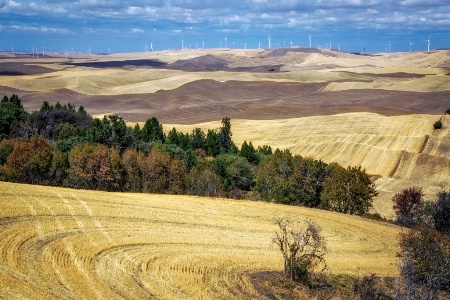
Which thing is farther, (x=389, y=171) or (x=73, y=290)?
(x=389, y=171)

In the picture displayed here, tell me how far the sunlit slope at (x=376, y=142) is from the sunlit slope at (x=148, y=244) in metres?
28.3

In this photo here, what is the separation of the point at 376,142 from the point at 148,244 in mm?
73372

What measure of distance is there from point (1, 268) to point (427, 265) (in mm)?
24169

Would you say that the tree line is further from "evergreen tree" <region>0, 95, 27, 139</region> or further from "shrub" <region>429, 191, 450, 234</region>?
"evergreen tree" <region>0, 95, 27, 139</region>

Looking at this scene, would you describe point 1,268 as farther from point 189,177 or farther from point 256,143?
point 256,143

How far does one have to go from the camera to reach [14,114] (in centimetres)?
9888

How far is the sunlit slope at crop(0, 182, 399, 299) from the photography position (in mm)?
24375

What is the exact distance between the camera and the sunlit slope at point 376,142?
78775 millimetres

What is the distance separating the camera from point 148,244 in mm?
33281

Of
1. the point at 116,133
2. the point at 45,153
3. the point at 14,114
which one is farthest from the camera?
the point at 14,114

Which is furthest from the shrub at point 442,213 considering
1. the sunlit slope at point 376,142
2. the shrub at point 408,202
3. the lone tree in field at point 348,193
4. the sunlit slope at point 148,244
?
the sunlit slope at point 376,142

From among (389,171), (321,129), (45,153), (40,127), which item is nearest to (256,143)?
(321,129)

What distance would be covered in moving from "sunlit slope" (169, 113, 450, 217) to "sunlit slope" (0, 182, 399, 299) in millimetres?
28326

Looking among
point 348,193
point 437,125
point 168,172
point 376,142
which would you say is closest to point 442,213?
point 348,193
